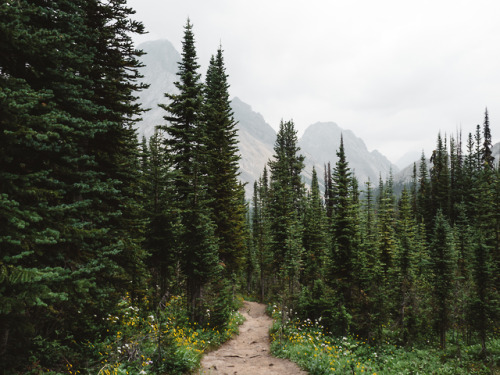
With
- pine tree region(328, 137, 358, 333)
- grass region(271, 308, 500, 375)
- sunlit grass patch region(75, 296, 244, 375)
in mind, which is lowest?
grass region(271, 308, 500, 375)

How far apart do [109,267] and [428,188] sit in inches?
2965

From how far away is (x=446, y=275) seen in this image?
19.6 m

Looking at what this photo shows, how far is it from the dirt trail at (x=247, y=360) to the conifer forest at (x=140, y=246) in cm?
65

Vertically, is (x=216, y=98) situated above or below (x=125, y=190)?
above

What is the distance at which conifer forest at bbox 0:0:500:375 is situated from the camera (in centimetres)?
595

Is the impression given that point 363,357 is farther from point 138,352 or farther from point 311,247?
point 311,247

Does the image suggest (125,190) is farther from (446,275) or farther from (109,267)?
(446,275)

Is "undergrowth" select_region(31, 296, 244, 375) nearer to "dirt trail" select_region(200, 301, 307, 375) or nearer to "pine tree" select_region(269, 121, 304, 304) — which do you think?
"dirt trail" select_region(200, 301, 307, 375)

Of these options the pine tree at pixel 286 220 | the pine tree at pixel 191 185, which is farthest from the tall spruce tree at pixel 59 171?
the pine tree at pixel 286 220

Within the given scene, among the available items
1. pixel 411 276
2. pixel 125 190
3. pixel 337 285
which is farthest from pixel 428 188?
pixel 125 190

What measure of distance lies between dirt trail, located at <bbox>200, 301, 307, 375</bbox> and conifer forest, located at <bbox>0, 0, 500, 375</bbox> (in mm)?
650

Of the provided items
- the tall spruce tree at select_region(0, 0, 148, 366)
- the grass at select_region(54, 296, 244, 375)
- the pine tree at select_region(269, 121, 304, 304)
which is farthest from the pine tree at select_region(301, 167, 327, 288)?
the tall spruce tree at select_region(0, 0, 148, 366)

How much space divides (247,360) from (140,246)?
7.55 m

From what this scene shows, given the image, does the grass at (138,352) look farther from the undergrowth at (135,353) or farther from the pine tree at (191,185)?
the pine tree at (191,185)
